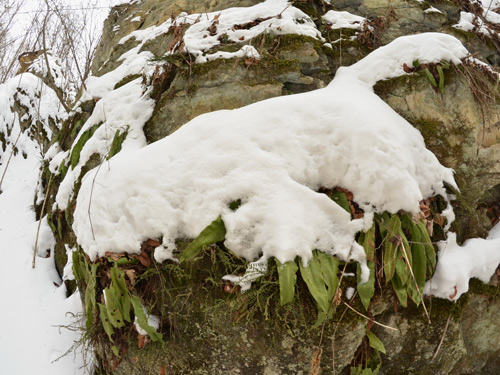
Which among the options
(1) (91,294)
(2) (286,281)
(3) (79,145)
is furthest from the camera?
(3) (79,145)

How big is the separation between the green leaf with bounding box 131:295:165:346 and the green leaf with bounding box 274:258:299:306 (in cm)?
83

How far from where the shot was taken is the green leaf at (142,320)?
191 centimetres

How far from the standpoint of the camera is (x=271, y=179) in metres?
1.86

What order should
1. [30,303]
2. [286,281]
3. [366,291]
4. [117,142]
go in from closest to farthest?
[286,281], [366,291], [117,142], [30,303]

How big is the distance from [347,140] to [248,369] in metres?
1.43

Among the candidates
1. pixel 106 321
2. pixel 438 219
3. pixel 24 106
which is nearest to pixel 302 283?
pixel 438 219

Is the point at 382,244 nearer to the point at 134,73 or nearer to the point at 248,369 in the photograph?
the point at 248,369

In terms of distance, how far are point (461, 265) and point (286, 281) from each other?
1.17 metres

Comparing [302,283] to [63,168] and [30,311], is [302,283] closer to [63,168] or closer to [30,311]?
[30,311]

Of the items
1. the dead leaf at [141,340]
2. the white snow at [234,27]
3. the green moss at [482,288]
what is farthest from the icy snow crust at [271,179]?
the white snow at [234,27]

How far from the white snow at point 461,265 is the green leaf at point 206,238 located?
4.08 feet

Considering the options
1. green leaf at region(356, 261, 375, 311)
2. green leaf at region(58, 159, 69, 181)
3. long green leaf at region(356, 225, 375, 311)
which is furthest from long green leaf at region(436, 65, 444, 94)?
green leaf at region(58, 159, 69, 181)

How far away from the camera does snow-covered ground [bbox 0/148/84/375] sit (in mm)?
2414

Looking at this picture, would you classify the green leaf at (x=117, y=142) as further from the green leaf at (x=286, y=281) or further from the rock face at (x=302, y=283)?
the green leaf at (x=286, y=281)
